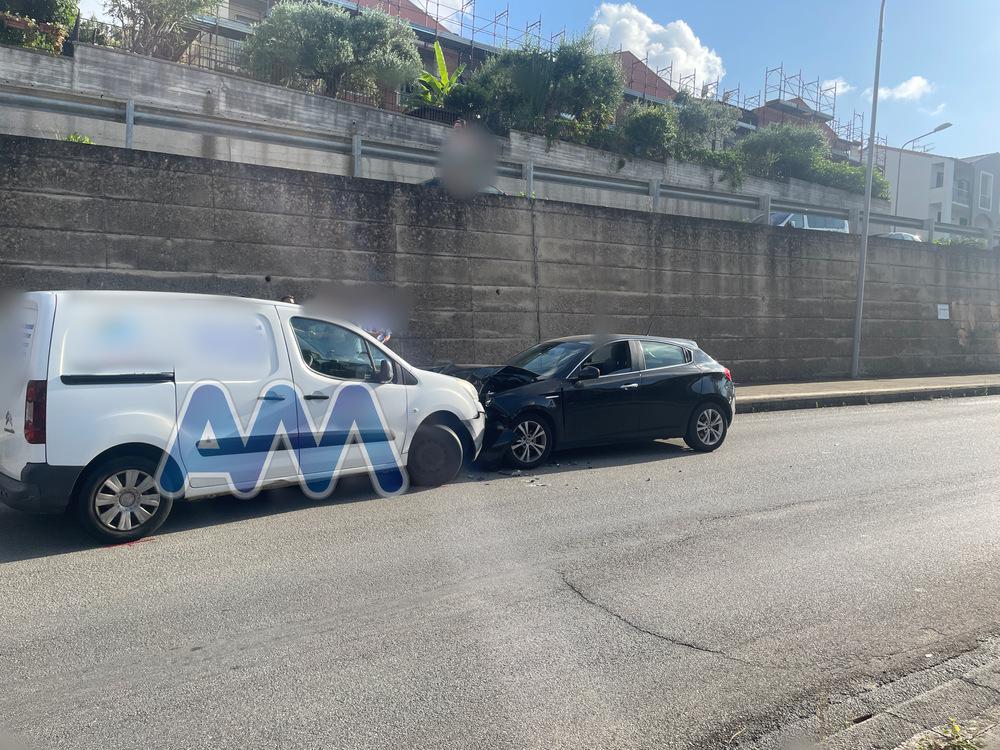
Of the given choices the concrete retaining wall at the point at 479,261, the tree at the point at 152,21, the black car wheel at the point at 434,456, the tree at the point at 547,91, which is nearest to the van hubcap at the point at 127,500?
the black car wheel at the point at 434,456

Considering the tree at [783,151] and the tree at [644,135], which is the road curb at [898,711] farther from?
the tree at [783,151]

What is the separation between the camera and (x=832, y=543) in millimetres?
5789

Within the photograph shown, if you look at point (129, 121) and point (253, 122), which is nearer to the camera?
point (129, 121)

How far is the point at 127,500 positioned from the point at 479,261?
8481 mm

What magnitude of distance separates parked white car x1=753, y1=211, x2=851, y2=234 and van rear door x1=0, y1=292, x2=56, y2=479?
1468cm

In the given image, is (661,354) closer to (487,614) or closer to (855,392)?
(487,614)

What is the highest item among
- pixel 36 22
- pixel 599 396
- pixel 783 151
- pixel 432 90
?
pixel 432 90

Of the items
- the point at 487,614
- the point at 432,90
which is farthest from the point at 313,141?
the point at 432,90

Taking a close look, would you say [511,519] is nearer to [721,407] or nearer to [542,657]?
[542,657]

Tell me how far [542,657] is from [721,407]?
6.48 m

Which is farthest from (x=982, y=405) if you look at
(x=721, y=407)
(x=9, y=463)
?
(x=9, y=463)

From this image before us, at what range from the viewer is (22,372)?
17.1ft

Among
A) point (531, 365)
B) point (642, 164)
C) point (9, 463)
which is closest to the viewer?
point (9, 463)

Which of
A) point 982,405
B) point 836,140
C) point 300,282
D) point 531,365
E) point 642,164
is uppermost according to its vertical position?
point 836,140
